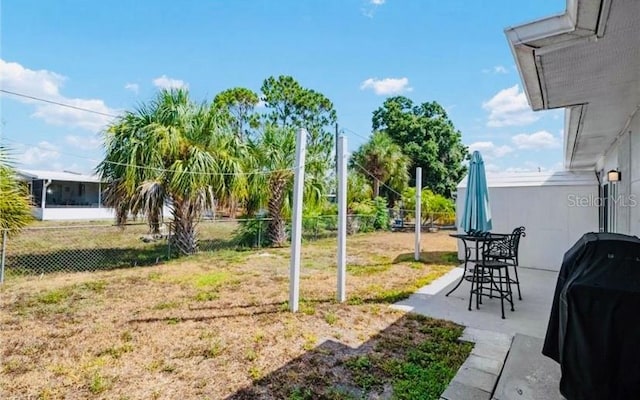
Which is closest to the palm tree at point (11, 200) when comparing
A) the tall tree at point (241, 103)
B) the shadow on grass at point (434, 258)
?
the shadow on grass at point (434, 258)

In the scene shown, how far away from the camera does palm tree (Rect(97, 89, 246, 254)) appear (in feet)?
24.5

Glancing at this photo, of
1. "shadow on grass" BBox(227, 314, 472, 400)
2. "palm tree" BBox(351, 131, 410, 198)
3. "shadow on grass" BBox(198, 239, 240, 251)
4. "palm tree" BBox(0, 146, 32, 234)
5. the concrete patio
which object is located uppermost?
"palm tree" BBox(351, 131, 410, 198)

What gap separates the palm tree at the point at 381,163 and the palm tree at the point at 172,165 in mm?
11342

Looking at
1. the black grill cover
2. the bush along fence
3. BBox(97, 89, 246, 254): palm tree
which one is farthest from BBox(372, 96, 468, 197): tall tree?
the black grill cover

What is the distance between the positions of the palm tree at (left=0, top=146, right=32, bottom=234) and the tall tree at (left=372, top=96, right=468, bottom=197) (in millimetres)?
20278

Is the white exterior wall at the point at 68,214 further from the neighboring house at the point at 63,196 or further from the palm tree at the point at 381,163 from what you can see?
the palm tree at the point at 381,163

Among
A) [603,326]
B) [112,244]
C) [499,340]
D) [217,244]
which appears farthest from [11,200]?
[603,326]

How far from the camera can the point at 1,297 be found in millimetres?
5016

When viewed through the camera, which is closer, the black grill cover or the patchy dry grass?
the black grill cover

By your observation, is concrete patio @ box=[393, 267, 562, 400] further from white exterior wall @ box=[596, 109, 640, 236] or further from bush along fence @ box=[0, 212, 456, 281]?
bush along fence @ box=[0, 212, 456, 281]

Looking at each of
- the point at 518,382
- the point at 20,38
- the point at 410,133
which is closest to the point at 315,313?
the point at 518,382

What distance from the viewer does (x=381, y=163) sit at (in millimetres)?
18750

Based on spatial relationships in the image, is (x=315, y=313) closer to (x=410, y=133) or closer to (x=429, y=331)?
(x=429, y=331)

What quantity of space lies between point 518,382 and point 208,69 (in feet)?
50.8
